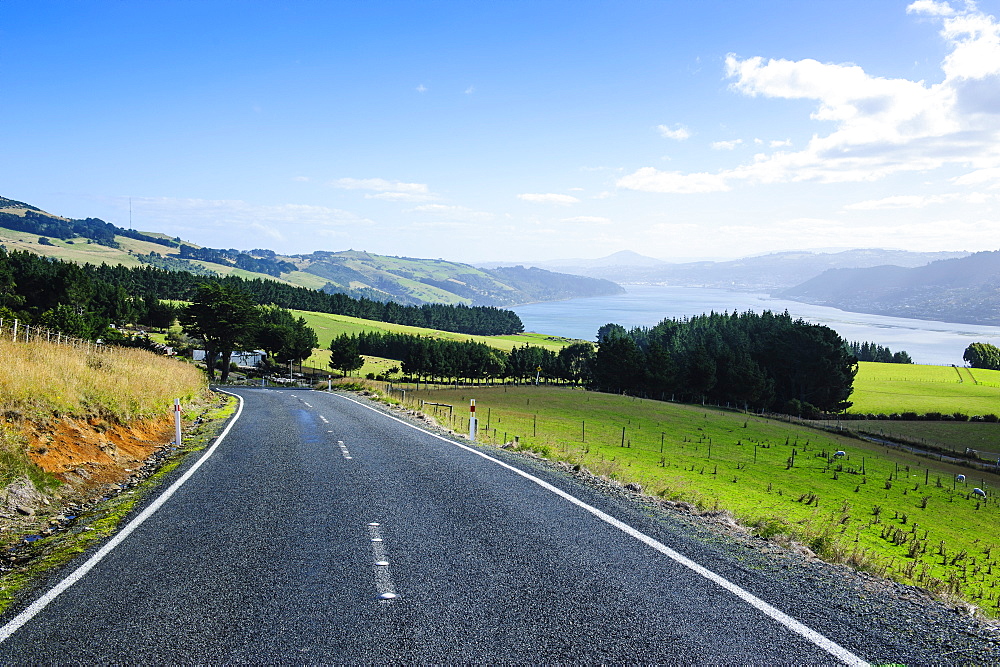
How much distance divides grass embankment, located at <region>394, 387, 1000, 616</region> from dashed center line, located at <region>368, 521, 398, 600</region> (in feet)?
18.3

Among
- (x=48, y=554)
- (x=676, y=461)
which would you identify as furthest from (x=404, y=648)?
(x=676, y=461)

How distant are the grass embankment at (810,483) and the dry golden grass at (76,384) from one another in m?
11.2

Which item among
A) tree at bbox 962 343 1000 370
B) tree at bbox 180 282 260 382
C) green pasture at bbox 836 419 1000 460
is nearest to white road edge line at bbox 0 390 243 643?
tree at bbox 180 282 260 382

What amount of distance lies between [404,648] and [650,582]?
2.73 meters

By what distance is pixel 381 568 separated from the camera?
6.27m

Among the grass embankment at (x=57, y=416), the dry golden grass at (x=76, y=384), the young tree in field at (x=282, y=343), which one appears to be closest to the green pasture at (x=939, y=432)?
the dry golden grass at (x=76, y=384)

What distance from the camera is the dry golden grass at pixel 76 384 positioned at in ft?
39.8

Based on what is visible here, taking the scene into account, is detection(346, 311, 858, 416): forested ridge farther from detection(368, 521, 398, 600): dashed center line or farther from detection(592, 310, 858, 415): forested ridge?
detection(368, 521, 398, 600): dashed center line

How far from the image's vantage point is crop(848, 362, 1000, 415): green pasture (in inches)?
3337

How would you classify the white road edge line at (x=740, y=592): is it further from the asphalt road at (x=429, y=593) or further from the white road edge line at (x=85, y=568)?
the white road edge line at (x=85, y=568)

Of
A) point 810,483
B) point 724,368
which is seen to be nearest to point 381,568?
point 810,483

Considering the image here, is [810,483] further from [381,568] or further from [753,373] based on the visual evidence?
[753,373]

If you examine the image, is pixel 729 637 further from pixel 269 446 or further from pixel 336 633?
pixel 269 446

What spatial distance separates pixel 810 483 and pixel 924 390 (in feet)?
297
